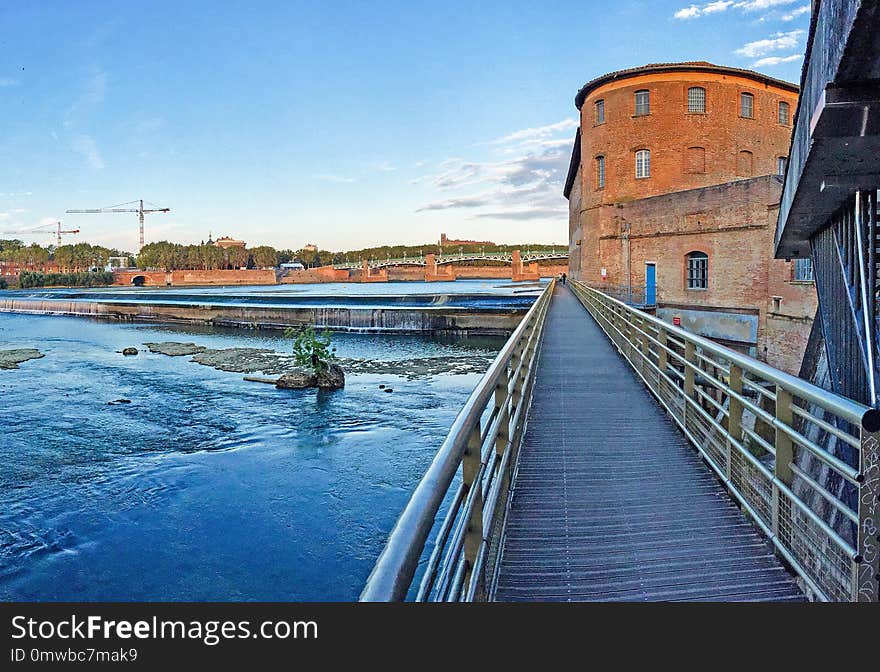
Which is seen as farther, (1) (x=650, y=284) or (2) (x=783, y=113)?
(2) (x=783, y=113)

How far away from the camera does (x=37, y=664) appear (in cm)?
173

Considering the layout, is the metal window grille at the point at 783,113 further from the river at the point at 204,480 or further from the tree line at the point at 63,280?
the tree line at the point at 63,280

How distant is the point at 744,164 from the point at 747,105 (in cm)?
283

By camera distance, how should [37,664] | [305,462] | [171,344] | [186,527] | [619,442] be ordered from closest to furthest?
1. [37,664]
2. [619,442]
3. [186,527]
4. [305,462]
5. [171,344]

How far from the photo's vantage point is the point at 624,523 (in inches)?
153

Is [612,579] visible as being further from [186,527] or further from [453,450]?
[186,527]

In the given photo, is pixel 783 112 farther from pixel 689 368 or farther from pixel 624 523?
pixel 624 523

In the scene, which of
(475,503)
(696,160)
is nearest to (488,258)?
(696,160)

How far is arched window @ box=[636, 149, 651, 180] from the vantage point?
32031 millimetres

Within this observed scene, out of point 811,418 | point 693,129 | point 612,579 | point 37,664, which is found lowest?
point 612,579

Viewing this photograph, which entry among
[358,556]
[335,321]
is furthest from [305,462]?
[335,321]

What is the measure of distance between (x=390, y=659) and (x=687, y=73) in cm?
3476

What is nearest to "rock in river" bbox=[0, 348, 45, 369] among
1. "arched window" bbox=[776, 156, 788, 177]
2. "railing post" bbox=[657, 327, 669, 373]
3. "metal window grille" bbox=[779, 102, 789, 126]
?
"railing post" bbox=[657, 327, 669, 373]

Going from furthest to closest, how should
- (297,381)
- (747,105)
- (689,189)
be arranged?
(747,105) → (689,189) → (297,381)
